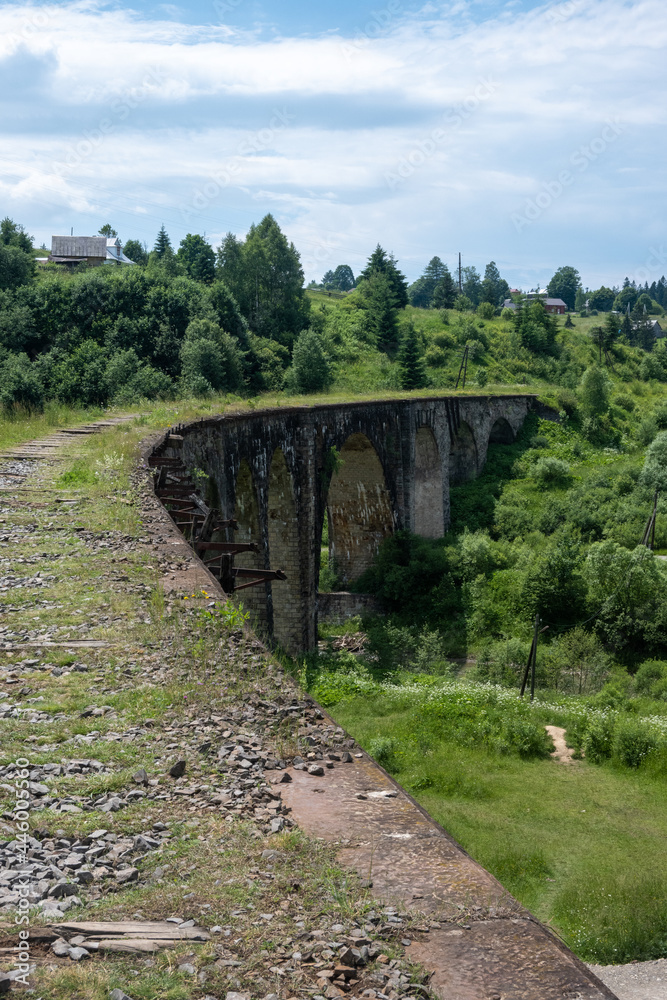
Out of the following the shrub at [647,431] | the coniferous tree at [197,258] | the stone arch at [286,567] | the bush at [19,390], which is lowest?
the stone arch at [286,567]

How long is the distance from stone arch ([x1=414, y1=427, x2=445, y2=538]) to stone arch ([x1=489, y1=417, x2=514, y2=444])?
10.6m

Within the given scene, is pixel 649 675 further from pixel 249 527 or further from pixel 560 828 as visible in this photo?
pixel 249 527

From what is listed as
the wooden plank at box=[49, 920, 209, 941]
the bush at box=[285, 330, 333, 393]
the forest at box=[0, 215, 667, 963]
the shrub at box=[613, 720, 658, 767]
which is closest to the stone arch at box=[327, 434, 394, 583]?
the forest at box=[0, 215, 667, 963]

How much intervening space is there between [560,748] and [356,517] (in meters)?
18.1

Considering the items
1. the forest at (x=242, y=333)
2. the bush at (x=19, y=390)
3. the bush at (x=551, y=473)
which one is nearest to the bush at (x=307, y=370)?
the forest at (x=242, y=333)

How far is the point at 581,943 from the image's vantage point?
39.7 ft

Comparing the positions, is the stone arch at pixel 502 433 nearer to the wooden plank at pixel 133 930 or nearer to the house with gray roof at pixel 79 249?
the house with gray roof at pixel 79 249

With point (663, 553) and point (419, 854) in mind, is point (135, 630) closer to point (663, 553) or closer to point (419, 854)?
point (419, 854)

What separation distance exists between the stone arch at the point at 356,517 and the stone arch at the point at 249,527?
12.4 metres

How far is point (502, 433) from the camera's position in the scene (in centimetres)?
5097

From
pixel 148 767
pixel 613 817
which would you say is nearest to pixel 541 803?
pixel 613 817

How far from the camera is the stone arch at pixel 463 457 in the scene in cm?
4650

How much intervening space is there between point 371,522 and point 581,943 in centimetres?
2503

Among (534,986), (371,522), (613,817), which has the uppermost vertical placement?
(534,986)
